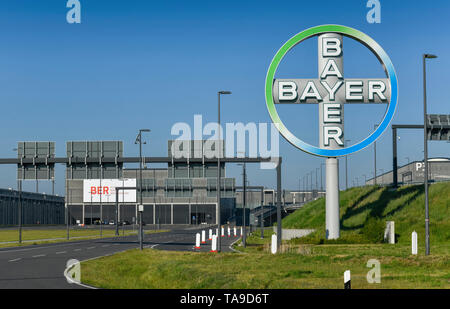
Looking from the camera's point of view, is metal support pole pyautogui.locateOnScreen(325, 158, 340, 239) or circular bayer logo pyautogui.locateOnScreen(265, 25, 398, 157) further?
metal support pole pyautogui.locateOnScreen(325, 158, 340, 239)

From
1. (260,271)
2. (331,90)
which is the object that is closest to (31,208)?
(331,90)

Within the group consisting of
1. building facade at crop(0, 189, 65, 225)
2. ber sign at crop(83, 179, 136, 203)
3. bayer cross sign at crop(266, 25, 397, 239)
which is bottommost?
building facade at crop(0, 189, 65, 225)

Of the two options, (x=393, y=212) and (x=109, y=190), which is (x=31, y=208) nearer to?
(x=109, y=190)

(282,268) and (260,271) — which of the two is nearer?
(260,271)

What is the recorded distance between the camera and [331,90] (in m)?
43.5

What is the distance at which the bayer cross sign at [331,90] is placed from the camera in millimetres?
42969

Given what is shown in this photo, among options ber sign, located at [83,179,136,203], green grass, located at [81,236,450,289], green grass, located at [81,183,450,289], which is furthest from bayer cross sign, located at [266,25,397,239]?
ber sign, located at [83,179,136,203]

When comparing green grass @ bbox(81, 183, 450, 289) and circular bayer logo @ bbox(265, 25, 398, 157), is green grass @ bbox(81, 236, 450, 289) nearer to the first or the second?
green grass @ bbox(81, 183, 450, 289)

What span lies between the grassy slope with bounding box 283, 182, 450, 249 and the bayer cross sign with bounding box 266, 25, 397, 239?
284 inches

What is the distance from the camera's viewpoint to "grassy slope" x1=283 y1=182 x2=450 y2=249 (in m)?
46.7

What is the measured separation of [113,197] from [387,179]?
67.5 m

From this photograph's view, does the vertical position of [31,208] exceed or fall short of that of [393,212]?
it falls short
